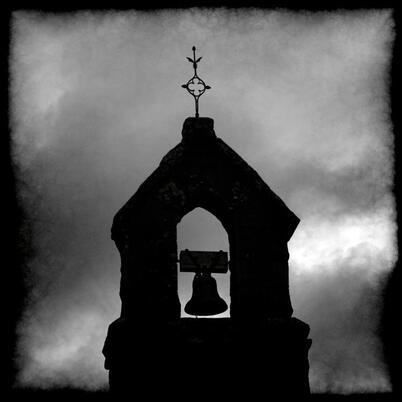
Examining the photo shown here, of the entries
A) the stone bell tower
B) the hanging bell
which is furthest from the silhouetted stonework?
the hanging bell

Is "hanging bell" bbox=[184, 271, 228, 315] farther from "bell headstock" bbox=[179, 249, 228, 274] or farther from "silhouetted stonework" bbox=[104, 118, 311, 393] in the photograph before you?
"silhouetted stonework" bbox=[104, 118, 311, 393]

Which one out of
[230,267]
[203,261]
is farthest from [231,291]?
[203,261]

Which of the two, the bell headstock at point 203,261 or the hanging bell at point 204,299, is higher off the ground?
the bell headstock at point 203,261

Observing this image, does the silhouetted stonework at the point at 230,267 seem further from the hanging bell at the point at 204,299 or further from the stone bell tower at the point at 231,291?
the hanging bell at the point at 204,299

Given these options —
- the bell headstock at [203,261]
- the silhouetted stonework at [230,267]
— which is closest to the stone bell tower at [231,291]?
the silhouetted stonework at [230,267]

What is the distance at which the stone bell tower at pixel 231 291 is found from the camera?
17.5 ft

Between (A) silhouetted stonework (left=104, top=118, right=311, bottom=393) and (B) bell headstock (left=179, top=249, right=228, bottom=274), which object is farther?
(B) bell headstock (left=179, top=249, right=228, bottom=274)

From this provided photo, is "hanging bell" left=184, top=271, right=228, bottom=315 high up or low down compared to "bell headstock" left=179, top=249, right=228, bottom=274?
down

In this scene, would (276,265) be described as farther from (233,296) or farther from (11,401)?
(11,401)

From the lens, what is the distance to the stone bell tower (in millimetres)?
5344

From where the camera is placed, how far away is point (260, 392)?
5379 millimetres

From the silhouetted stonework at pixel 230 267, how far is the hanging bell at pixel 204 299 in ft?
0.67

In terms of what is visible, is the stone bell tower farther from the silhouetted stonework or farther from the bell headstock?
the bell headstock

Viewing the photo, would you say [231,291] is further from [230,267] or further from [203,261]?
[203,261]
